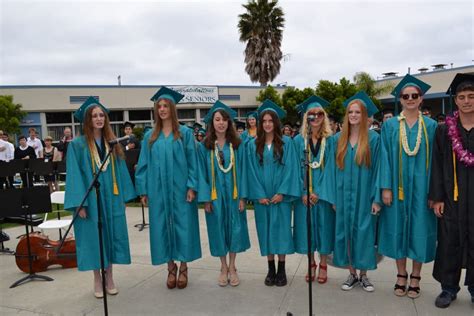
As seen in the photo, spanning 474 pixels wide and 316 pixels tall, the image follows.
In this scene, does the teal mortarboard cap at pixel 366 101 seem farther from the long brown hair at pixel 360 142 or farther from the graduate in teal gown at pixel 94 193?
the graduate in teal gown at pixel 94 193

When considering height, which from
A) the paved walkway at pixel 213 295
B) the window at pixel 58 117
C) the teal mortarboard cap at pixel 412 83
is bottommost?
the paved walkway at pixel 213 295

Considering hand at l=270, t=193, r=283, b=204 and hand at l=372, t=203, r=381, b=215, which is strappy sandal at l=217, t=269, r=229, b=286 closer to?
hand at l=270, t=193, r=283, b=204

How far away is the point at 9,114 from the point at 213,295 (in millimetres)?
23485

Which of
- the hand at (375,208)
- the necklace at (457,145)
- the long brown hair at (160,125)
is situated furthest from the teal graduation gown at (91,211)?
the necklace at (457,145)

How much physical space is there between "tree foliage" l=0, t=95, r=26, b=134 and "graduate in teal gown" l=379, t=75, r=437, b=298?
23.7 metres

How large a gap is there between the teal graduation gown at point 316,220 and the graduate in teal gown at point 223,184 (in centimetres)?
64

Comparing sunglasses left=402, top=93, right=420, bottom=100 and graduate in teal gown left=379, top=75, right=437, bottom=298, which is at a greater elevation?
sunglasses left=402, top=93, right=420, bottom=100

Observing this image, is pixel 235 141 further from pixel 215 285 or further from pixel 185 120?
pixel 185 120

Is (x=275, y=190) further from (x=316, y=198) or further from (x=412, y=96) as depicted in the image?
(x=412, y=96)

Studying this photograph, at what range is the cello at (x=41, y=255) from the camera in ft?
16.9

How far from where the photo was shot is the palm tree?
30.6 metres

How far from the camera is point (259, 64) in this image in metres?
30.7

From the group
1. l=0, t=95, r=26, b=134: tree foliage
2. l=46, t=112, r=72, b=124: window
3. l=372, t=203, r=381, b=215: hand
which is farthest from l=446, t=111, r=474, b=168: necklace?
l=46, t=112, r=72, b=124: window

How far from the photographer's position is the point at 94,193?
412 cm
